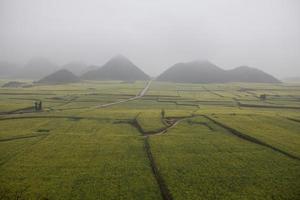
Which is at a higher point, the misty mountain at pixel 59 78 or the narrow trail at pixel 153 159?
the misty mountain at pixel 59 78

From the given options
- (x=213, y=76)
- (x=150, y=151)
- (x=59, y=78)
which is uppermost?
(x=213, y=76)

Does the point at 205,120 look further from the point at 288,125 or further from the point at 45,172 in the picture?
the point at 45,172

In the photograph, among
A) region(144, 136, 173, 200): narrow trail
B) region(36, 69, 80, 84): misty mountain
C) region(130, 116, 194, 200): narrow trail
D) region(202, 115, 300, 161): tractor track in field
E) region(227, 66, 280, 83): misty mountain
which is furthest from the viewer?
region(227, 66, 280, 83): misty mountain

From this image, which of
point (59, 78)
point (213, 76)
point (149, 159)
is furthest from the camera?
point (213, 76)

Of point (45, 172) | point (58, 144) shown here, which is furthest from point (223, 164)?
point (58, 144)

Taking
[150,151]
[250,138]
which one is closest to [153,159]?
[150,151]

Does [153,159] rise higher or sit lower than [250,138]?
lower

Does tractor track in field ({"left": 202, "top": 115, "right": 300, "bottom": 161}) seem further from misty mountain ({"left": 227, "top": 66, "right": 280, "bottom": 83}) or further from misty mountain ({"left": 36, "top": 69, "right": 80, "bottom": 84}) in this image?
misty mountain ({"left": 227, "top": 66, "right": 280, "bottom": 83})

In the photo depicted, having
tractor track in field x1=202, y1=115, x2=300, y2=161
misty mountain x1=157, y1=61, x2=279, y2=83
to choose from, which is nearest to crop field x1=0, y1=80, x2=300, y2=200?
tractor track in field x1=202, y1=115, x2=300, y2=161

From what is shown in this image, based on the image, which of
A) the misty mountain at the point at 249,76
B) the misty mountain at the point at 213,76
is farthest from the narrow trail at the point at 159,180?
the misty mountain at the point at 249,76

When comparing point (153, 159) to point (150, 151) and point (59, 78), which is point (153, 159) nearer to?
point (150, 151)

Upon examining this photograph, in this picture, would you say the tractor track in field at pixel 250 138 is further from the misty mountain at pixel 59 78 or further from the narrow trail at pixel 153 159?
the misty mountain at pixel 59 78
